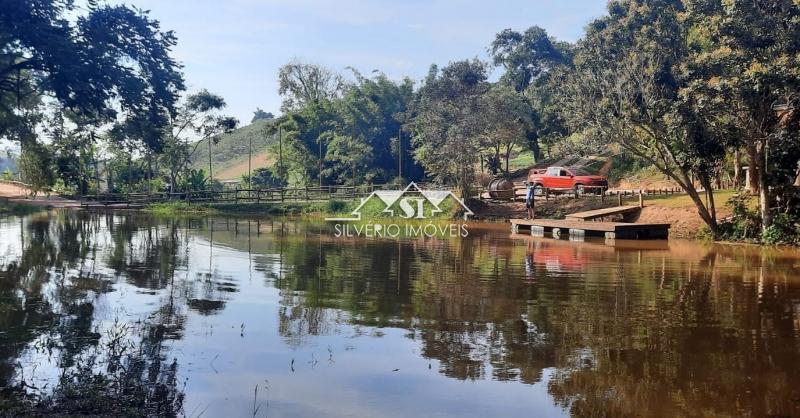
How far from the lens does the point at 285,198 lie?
4462 cm

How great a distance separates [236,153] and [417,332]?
275 feet

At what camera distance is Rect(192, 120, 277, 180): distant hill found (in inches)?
3130

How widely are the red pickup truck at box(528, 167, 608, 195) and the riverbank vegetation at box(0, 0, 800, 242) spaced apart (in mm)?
3119

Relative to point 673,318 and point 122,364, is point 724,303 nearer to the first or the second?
point 673,318

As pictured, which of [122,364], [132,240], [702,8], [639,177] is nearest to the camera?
[122,364]

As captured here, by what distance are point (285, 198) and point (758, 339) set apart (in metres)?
38.6

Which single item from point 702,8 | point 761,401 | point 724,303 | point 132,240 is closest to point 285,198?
point 132,240

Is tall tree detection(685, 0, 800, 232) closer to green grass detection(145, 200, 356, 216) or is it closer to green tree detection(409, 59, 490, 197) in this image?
green tree detection(409, 59, 490, 197)

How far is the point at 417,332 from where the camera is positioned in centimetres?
877

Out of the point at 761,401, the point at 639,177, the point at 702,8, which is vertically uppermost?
the point at 702,8

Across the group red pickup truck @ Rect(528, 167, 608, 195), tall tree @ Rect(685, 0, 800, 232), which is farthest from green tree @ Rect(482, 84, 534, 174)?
tall tree @ Rect(685, 0, 800, 232)

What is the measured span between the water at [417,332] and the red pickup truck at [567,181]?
15.6m

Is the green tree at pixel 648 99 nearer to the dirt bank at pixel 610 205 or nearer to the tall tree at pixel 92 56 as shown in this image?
the dirt bank at pixel 610 205

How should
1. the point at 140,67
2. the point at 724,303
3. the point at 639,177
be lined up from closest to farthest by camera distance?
1. the point at 724,303
2. the point at 140,67
3. the point at 639,177
